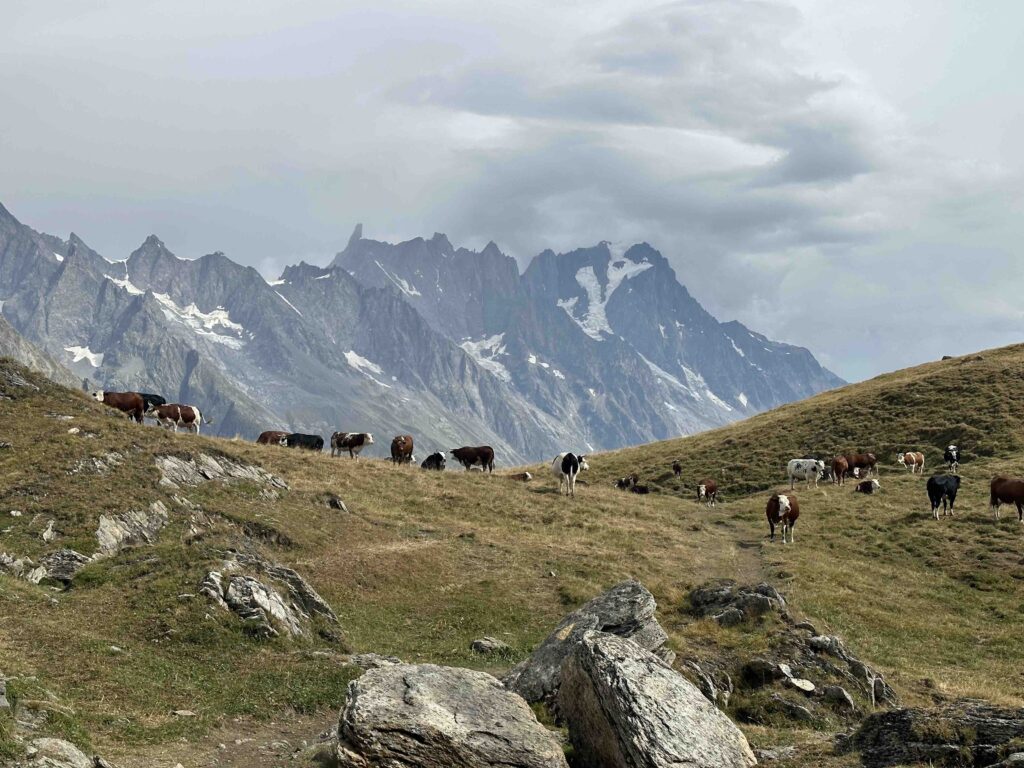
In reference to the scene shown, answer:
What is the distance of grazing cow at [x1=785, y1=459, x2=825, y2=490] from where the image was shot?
2463 inches

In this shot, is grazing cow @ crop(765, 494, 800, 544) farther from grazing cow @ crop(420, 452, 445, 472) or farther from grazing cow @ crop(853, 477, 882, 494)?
grazing cow @ crop(420, 452, 445, 472)

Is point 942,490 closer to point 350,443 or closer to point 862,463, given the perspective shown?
point 862,463

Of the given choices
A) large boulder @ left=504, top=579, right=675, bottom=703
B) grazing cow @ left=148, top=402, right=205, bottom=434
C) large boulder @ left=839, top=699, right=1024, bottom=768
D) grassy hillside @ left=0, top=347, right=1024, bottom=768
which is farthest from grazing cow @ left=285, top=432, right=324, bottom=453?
large boulder @ left=839, top=699, right=1024, bottom=768

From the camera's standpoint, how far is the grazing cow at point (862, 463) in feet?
211

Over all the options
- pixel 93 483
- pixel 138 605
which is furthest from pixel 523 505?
pixel 138 605

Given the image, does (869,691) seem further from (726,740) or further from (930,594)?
(930,594)

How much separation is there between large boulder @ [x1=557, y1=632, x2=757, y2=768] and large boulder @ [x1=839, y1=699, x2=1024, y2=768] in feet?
6.57

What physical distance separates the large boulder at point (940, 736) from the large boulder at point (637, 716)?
200cm

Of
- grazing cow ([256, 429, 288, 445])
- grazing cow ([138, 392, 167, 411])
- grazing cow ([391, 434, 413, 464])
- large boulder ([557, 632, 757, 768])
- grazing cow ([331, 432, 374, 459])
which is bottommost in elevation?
large boulder ([557, 632, 757, 768])

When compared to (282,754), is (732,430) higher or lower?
higher

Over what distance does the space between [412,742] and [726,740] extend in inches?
A: 212

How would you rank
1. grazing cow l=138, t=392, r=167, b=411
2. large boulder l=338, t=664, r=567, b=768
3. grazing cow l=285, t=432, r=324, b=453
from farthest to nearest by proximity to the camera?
grazing cow l=285, t=432, r=324, b=453
grazing cow l=138, t=392, r=167, b=411
large boulder l=338, t=664, r=567, b=768

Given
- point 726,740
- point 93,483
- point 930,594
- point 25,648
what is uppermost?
point 93,483

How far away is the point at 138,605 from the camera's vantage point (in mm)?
24234
